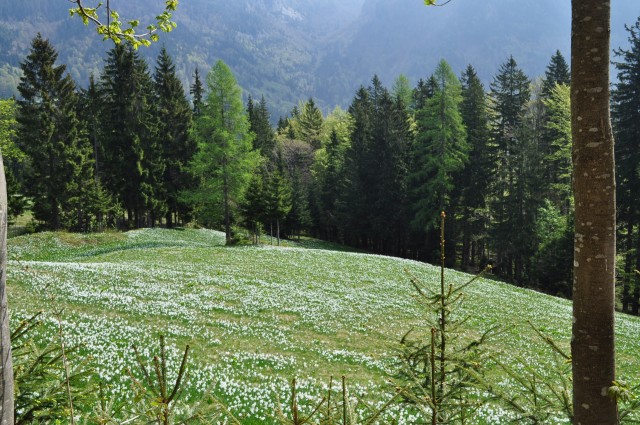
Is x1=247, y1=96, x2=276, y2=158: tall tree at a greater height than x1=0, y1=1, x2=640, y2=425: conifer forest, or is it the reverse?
x1=247, y1=96, x2=276, y2=158: tall tree

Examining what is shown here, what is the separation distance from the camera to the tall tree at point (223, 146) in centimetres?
4169

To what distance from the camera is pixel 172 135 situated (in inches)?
2275

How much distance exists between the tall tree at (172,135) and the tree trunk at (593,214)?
5677cm

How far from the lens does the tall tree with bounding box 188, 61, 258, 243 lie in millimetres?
41688

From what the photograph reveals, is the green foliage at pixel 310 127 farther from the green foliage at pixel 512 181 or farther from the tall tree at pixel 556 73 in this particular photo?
the tall tree at pixel 556 73

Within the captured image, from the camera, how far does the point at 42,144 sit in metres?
44.9

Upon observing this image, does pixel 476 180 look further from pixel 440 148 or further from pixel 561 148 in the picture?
pixel 561 148

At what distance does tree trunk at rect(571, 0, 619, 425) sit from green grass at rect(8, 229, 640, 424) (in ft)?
2.55

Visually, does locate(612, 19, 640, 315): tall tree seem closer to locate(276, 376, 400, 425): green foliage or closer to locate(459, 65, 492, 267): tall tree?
locate(459, 65, 492, 267): tall tree

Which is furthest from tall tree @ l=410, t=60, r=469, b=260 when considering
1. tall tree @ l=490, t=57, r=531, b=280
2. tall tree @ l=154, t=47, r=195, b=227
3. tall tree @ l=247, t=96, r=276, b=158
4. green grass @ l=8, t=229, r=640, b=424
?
tall tree @ l=247, t=96, r=276, b=158

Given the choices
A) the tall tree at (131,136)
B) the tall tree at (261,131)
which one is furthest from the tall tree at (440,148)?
the tall tree at (261,131)

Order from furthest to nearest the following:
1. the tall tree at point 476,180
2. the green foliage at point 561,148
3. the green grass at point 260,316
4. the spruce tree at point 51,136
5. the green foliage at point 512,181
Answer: the tall tree at point 476,180 → the green foliage at point 512,181 → the green foliage at point 561,148 → the spruce tree at point 51,136 → the green grass at point 260,316

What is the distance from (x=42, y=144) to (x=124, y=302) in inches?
1451

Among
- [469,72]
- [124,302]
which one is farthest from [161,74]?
[124,302]
